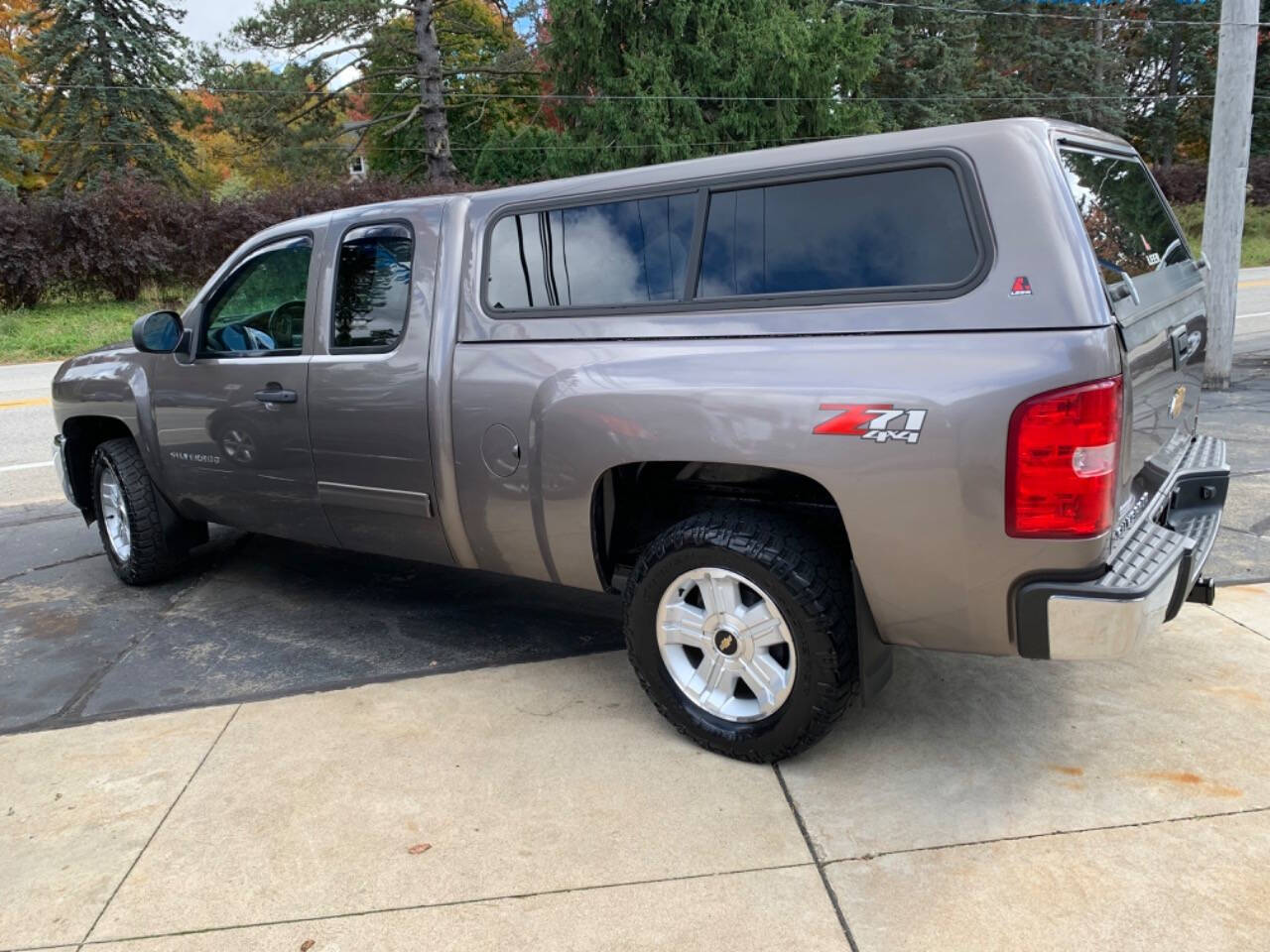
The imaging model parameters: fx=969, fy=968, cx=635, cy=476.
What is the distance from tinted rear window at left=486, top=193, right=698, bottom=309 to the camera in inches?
125

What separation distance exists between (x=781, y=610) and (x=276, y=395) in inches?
94.3

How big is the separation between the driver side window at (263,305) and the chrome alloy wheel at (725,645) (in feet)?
6.81

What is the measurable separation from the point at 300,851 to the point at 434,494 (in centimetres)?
135

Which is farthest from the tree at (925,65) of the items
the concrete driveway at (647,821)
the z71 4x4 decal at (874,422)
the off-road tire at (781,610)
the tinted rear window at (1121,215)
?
the z71 4x4 decal at (874,422)

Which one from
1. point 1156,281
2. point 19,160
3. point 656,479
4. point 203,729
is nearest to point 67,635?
point 203,729

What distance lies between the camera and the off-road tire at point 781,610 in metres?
2.85

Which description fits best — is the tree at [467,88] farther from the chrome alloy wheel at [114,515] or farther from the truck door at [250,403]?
the truck door at [250,403]

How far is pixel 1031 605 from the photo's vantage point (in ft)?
8.39

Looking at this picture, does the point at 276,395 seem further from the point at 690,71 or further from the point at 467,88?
the point at 467,88

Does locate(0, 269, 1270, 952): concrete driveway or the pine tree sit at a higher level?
the pine tree

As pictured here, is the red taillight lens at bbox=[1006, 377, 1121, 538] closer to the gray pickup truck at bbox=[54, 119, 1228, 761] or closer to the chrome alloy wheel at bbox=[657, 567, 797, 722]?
the gray pickup truck at bbox=[54, 119, 1228, 761]

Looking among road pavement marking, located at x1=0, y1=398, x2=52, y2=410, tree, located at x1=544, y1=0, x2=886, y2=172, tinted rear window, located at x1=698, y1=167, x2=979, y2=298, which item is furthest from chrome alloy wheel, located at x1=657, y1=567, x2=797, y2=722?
tree, located at x1=544, y1=0, x2=886, y2=172

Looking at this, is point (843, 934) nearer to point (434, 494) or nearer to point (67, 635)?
point (434, 494)

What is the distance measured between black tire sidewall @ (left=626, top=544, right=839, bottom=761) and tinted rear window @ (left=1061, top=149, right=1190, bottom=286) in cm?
124
